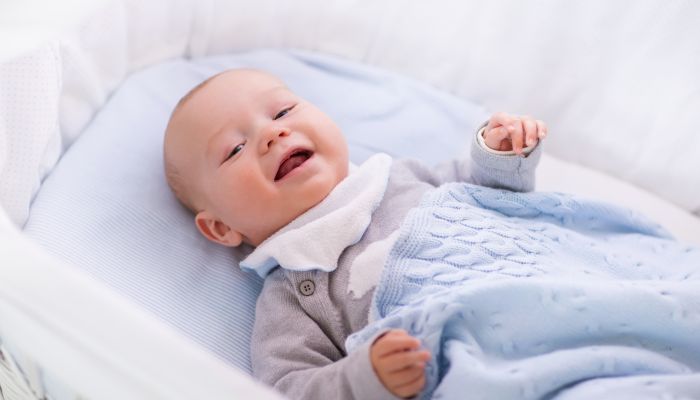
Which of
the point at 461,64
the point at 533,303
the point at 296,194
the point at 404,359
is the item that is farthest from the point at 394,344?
the point at 461,64

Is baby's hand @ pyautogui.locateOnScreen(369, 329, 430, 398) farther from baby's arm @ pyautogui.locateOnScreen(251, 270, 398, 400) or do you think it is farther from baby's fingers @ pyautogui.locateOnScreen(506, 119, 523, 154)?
baby's fingers @ pyautogui.locateOnScreen(506, 119, 523, 154)

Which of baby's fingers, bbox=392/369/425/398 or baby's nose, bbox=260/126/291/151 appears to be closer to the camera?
baby's fingers, bbox=392/369/425/398

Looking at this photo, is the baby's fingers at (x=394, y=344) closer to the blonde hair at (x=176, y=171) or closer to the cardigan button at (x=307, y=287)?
the cardigan button at (x=307, y=287)

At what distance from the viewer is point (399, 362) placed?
2.42 ft

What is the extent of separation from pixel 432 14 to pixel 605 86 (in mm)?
349

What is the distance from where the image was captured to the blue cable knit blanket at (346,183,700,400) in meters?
0.78

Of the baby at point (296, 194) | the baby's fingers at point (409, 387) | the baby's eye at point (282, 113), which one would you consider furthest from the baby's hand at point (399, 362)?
the baby's eye at point (282, 113)

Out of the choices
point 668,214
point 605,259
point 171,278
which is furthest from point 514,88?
point 171,278

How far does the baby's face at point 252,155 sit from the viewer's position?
1.00m

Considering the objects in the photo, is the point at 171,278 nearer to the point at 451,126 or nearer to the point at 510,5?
the point at 451,126

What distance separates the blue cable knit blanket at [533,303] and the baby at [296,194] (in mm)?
49

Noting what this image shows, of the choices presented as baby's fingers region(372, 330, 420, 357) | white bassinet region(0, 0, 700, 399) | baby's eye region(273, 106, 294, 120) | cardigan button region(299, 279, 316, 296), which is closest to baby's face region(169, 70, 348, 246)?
baby's eye region(273, 106, 294, 120)

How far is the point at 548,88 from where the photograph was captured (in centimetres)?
133

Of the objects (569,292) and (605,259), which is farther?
(605,259)
